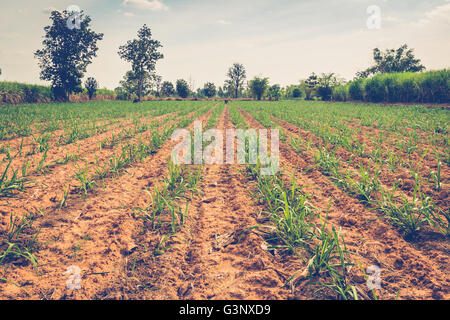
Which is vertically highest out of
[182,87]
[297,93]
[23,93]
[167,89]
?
[167,89]

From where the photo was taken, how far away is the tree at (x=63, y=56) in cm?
3106

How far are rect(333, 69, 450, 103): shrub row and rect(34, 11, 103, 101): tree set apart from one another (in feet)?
119

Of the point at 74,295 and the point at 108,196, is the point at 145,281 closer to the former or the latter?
the point at 74,295

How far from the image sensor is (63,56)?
31.7 meters

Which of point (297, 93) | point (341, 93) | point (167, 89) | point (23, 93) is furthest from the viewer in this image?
point (167, 89)

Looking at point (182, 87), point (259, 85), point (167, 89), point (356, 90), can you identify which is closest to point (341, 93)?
point (356, 90)

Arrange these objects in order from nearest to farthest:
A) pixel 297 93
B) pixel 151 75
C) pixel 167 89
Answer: pixel 151 75, pixel 297 93, pixel 167 89

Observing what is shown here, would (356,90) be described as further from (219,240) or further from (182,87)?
(182,87)

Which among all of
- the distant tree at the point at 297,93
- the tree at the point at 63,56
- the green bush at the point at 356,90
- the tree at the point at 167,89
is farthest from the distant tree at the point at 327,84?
the tree at the point at 167,89

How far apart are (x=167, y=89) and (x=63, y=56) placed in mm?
57400

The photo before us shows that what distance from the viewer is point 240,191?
138 inches

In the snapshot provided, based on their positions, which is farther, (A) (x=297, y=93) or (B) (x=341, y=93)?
(A) (x=297, y=93)

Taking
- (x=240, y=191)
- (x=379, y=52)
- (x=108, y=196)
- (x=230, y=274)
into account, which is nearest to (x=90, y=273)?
(x=230, y=274)

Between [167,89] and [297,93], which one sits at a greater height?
[167,89]
